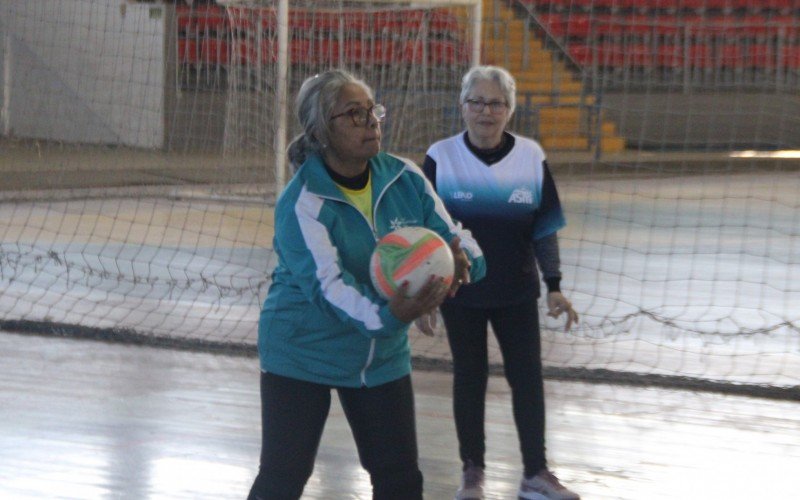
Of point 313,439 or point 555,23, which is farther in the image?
point 555,23

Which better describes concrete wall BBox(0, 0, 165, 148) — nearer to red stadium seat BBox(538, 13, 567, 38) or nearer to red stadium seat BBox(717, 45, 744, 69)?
red stadium seat BBox(538, 13, 567, 38)

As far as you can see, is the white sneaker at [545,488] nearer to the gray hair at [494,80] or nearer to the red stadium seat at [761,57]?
the gray hair at [494,80]

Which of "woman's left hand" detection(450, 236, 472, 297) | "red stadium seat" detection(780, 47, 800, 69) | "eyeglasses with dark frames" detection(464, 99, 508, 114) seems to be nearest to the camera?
"woman's left hand" detection(450, 236, 472, 297)

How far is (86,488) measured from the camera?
4.43 m

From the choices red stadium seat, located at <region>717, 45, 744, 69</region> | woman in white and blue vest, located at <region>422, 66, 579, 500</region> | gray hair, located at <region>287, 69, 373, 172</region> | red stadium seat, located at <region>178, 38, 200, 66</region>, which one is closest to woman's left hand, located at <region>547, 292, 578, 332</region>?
woman in white and blue vest, located at <region>422, 66, 579, 500</region>

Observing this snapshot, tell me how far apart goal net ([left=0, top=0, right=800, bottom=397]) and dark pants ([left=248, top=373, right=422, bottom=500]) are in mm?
3264

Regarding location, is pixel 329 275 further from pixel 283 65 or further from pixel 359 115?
pixel 283 65

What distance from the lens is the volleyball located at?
9.35 feet

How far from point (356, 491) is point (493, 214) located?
1074mm

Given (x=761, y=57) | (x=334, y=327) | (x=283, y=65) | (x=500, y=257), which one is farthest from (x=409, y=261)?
(x=761, y=57)

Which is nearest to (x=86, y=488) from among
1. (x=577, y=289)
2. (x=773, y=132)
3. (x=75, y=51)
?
(x=577, y=289)

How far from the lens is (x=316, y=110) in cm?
305

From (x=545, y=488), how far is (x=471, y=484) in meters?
0.24

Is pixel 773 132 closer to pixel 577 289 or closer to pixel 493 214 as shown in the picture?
pixel 577 289
